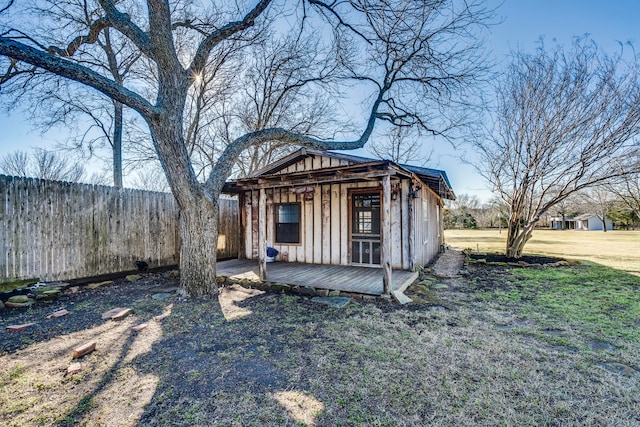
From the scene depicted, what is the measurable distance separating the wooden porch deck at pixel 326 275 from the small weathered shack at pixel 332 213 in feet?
1.35

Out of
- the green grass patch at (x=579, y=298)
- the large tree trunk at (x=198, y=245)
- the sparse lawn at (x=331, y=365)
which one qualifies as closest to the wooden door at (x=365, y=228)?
the sparse lawn at (x=331, y=365)

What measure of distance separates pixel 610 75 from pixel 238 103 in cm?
1386

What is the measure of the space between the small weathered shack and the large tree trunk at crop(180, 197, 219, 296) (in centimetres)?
110

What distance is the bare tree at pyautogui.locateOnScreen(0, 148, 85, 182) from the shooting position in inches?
677

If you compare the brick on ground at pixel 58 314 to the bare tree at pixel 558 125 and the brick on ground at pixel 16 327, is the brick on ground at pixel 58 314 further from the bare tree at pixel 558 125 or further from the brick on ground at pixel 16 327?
the bare tree at pixel 558 125

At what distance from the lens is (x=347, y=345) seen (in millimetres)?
3424

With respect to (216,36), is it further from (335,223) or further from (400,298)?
(400,298)

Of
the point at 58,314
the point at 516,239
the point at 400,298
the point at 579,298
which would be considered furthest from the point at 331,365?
the point at 516,239

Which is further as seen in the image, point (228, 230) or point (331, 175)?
point (228, 230)

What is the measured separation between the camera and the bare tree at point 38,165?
56.4 feet

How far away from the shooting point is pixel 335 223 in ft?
26.2

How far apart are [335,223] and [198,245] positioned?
150 inches

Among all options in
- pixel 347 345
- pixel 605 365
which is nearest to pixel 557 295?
pixel 605 365

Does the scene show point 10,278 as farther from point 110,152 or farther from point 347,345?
point 110,152
